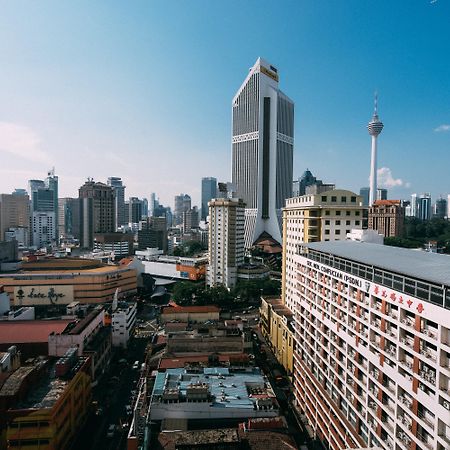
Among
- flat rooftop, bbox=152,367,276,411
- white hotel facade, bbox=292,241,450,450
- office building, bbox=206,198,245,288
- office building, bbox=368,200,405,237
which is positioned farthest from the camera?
office building, bbox=368,200,405,237

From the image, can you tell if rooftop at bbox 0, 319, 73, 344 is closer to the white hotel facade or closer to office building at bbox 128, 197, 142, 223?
the white hotel facade

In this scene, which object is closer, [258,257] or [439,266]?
[439,266]

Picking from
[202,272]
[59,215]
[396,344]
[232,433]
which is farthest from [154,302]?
[59,215]

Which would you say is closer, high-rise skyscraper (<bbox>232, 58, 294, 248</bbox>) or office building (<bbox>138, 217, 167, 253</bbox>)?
high-rise skyscraper (<bbox>232, 58, 294, 248</bbox>)

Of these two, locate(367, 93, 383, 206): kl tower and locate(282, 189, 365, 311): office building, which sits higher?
locate(367, 93, 383, 206): kl tower

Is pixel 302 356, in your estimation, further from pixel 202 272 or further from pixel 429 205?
pixel 429 205

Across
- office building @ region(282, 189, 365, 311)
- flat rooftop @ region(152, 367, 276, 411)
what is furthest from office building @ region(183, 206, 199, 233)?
flat rooftop @ region(152, 367, 276, 411)

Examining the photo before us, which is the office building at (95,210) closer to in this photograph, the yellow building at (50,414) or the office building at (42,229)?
the office building at (42,229)
